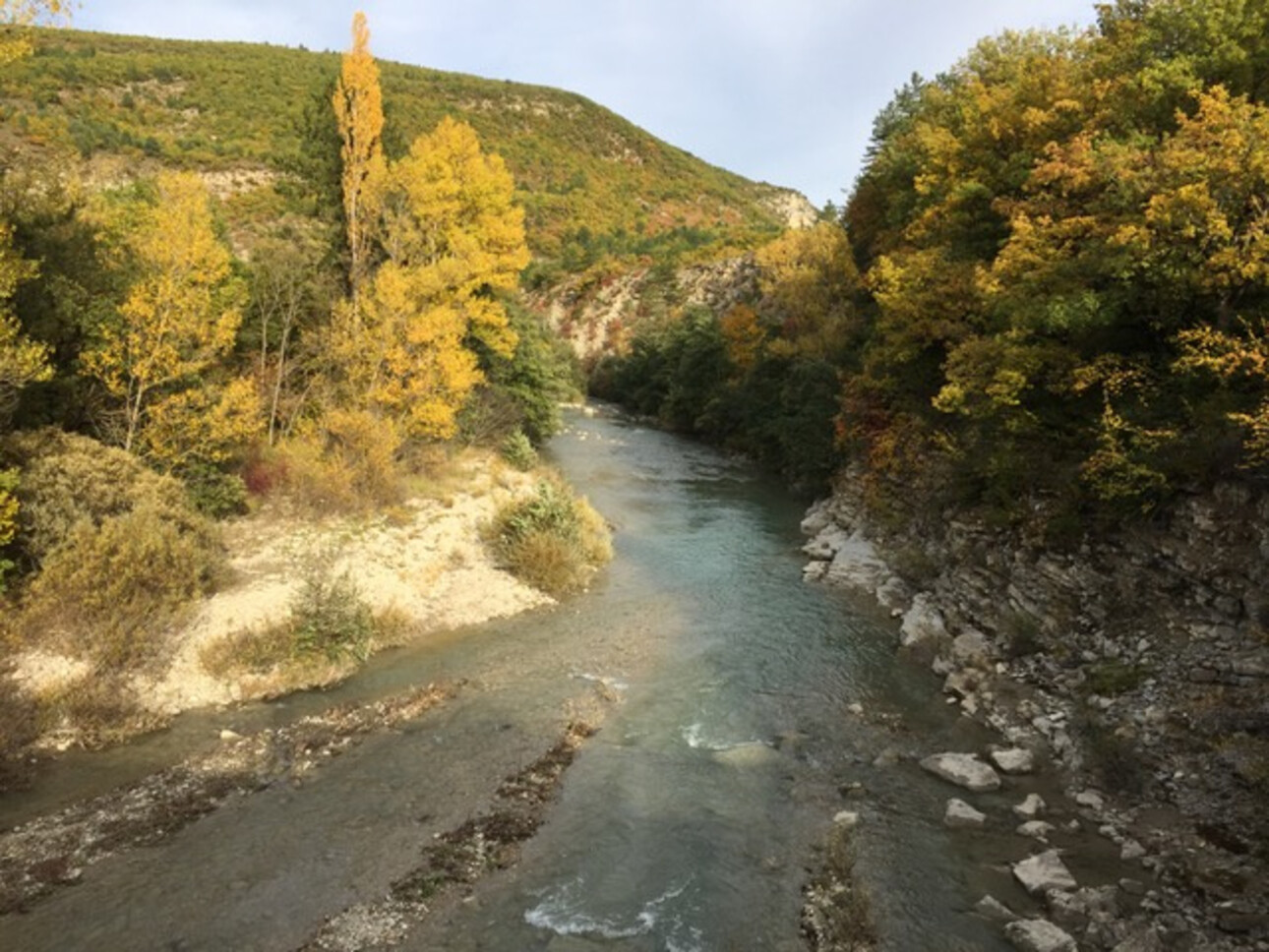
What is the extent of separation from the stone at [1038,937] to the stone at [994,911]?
0.64 ft

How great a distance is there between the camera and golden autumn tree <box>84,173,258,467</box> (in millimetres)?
16734

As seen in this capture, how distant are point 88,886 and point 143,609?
Answer: 600cm

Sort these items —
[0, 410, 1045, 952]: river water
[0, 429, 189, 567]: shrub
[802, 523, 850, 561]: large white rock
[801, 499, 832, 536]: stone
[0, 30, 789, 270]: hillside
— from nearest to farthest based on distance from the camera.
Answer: [0, 410, 1045, 952]: river water, [0, 429, 189, 567]: shrub, [802, 523, 850, 561]: large white rock, [801, 499, 832, 536]: stone, [0, 30, 789, 270]: hillside

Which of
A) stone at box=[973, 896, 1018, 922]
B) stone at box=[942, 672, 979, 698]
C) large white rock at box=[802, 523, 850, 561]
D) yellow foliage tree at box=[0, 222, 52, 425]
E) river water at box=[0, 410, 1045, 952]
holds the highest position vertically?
yellow foliage tree at box=[0, 222, 52, 425]

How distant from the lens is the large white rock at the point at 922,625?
1719cm

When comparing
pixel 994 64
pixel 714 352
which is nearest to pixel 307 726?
pixel 994 64

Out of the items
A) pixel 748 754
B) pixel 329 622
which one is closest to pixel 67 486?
pixel 329 622

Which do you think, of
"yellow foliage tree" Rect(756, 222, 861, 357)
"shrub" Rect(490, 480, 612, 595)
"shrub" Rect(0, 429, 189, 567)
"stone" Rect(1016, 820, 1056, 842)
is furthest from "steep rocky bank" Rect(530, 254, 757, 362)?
"stone" Rect(1016, 820, 1056, 842)

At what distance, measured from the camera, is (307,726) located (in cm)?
1267

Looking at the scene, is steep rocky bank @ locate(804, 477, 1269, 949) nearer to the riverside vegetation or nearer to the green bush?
the riverside vegetation

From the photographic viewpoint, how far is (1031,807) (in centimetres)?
1073

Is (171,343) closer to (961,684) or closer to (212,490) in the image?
(212,490)

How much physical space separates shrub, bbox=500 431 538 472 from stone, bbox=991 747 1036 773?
2069cm

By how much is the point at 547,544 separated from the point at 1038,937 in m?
14.3
